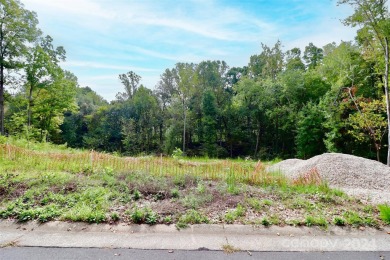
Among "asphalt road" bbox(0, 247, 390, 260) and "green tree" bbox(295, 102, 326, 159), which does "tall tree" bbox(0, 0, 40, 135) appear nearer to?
"asphalt road" bbox(0, 247, 390, 260)

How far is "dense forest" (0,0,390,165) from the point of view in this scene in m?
14.7

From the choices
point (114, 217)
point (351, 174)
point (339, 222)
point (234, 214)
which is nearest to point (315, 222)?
point (339, 222)

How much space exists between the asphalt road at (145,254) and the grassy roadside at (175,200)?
1.87ft

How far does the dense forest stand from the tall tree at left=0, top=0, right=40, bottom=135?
0.19ft

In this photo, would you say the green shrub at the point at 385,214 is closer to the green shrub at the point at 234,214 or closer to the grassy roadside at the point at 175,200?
the grassy roadside at the point at 175,200

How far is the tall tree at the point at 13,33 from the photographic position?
14.8m

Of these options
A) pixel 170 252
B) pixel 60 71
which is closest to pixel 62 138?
pixel 60 71

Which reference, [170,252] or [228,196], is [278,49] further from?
[170,252]

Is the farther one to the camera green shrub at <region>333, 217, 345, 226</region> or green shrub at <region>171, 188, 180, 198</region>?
green shrub at <region>171, 188, 180, 198</region>

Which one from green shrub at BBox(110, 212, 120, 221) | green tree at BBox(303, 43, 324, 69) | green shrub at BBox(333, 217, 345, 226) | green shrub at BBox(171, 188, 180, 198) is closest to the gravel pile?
green shrub at BBox(333, 217, 345, 226)

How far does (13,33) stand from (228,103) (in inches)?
783

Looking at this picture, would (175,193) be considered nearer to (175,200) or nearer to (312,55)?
(175,200)

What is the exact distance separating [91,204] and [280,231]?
2.77 meters

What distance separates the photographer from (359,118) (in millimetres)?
→ 13352
